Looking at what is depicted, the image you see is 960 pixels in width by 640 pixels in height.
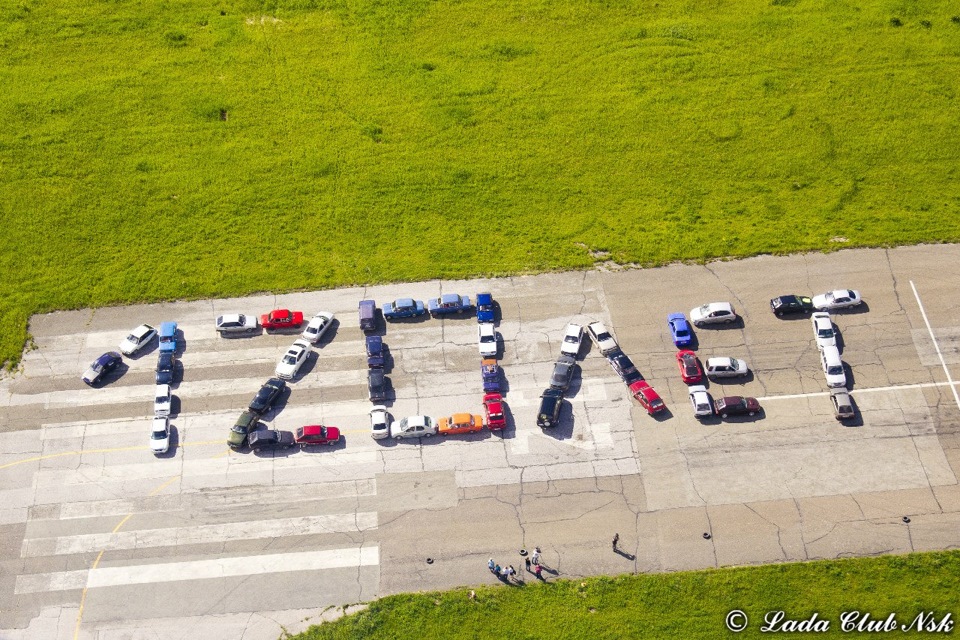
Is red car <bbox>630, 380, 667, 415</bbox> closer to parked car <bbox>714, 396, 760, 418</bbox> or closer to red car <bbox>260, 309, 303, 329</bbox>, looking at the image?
parked car <bbox>714, 396, 760, 418</bbox>

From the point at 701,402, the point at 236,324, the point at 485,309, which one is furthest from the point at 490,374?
the point at 236,324

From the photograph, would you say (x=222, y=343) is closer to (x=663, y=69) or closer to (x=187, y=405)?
(x=187, y=405)

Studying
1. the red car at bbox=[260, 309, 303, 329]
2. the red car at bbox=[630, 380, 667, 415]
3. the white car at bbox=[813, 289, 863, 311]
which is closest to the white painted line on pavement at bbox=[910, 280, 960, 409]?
the white car at bbox=[813, 289, 863, 311]

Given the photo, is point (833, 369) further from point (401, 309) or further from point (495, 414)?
point (401, 309)

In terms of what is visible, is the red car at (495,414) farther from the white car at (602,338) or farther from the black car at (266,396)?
the black car at (266,396)

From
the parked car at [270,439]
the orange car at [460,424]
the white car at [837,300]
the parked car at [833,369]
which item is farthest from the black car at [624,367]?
the parked car at [270,439]

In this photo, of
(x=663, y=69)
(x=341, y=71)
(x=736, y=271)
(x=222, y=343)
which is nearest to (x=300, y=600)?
(x=222, y=343)

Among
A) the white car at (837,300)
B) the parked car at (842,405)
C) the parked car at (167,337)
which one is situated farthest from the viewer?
the white car at (837,300)
